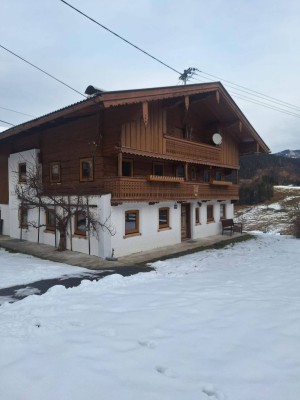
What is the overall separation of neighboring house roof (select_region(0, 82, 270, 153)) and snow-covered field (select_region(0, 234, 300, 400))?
6.88 m

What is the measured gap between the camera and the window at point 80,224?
14.4m

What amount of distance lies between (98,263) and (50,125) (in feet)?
26.6

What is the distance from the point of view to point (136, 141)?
564 inches

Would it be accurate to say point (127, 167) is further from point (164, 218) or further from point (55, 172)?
point (55, 172)

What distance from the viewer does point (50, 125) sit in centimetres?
1617

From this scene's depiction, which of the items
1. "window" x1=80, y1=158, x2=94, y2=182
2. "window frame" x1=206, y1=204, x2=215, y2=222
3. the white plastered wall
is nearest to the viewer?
the white plastered wall

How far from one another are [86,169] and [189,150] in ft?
19.3

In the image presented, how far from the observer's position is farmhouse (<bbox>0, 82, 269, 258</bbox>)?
1348 centimetres

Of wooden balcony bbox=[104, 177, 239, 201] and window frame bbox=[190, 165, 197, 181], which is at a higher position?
window frame bbox=[190, 165, 197, 181]

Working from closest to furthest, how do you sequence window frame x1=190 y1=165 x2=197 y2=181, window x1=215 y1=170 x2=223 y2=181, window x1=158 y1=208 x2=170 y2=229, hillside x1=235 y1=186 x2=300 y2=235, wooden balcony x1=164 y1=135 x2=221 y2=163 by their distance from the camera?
wooden balcony x1=164 y1=135 x2=221 y2=163 < window x1=158 y1=208 x2=170 y2=229 < window frame x1=190 y1=165 x2=197 y2=181 < window x1=215 y1=170 x2=223 y2=181 < hillside x1=235 y1=186 x2=300 y2=235

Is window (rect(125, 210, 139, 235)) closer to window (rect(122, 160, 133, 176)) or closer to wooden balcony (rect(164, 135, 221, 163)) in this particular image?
window (rect(122, 160, 133, 176))

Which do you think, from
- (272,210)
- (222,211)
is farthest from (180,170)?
(272,210)

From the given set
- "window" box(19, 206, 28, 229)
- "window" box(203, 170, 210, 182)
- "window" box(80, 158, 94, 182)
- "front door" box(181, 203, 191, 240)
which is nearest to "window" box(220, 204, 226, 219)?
"window" box(203, 170, 210, 182)

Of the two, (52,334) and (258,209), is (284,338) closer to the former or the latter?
(52,334)
